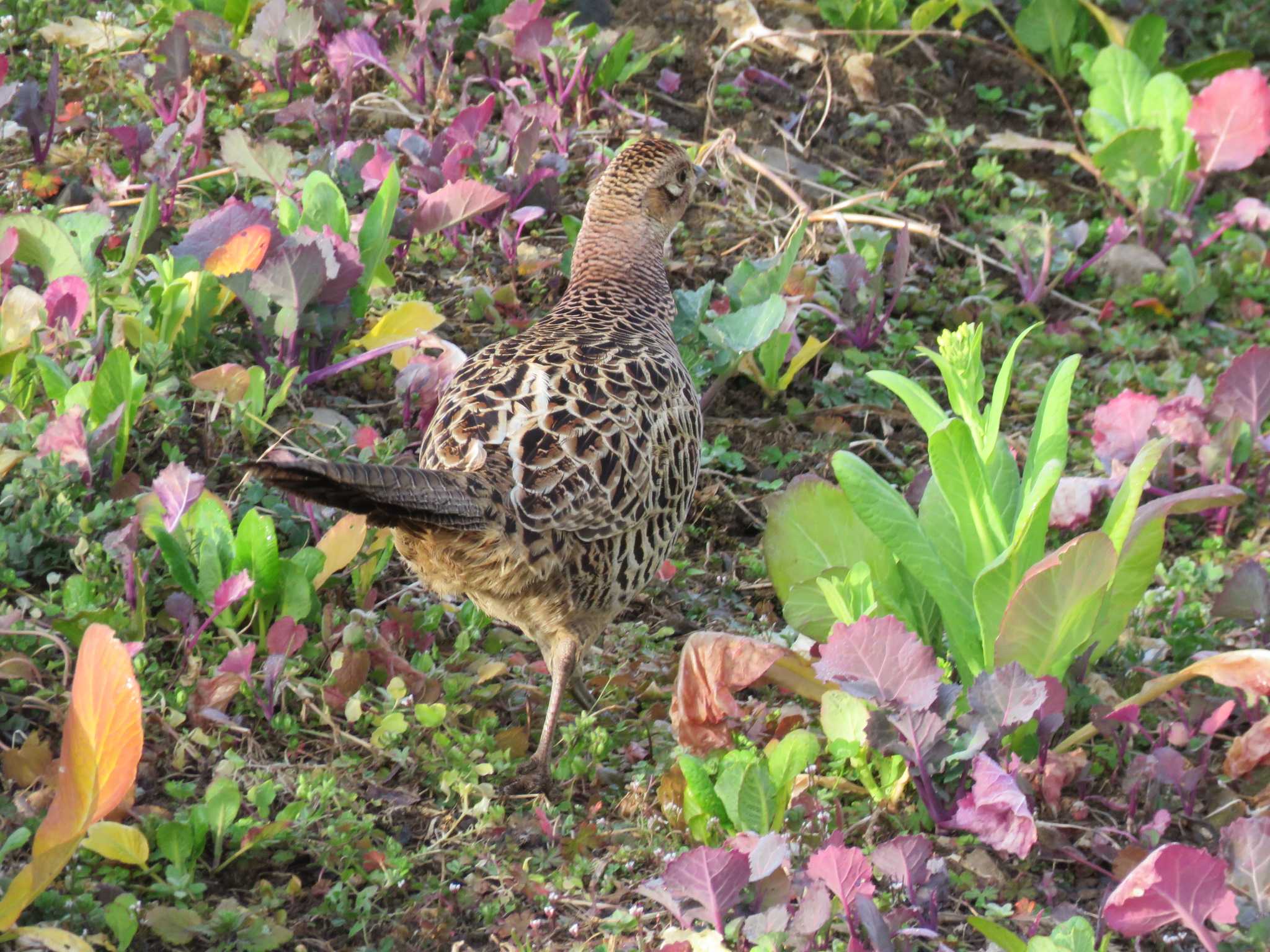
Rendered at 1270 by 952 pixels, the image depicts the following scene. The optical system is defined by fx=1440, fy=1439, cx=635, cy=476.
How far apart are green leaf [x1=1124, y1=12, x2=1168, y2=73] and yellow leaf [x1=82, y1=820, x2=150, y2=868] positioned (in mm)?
5656

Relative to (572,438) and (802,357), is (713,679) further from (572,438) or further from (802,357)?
(802,357)

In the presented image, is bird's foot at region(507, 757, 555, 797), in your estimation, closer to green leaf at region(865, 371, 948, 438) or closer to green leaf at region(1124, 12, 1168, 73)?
green leaf at region(865, 371, 948, 438)

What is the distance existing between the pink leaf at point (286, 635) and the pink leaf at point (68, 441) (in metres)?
0.70

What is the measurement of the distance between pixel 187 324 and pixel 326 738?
144 cm

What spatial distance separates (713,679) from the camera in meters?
3.34

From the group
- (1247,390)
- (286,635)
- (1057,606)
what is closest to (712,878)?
(1057,606)

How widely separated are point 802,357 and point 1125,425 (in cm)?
111

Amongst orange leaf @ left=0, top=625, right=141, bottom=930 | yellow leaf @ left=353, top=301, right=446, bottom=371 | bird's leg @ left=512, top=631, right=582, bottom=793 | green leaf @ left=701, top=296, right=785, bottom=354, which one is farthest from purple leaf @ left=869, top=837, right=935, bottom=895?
yellow leaf @ left=353, top=301, right=446, bottom=371

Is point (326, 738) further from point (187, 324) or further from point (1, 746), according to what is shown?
point (187, 324)

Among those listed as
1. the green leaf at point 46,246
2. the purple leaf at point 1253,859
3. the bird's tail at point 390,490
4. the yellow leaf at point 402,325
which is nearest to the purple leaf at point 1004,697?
the purple leaf at point 1253,859

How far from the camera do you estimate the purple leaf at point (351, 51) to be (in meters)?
5.64

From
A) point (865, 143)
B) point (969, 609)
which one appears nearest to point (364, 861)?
point (969, 609)

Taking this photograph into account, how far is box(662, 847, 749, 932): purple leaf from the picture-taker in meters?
2.66

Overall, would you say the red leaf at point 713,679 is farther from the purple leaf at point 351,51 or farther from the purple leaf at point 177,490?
the purple leaf at point 351,51
